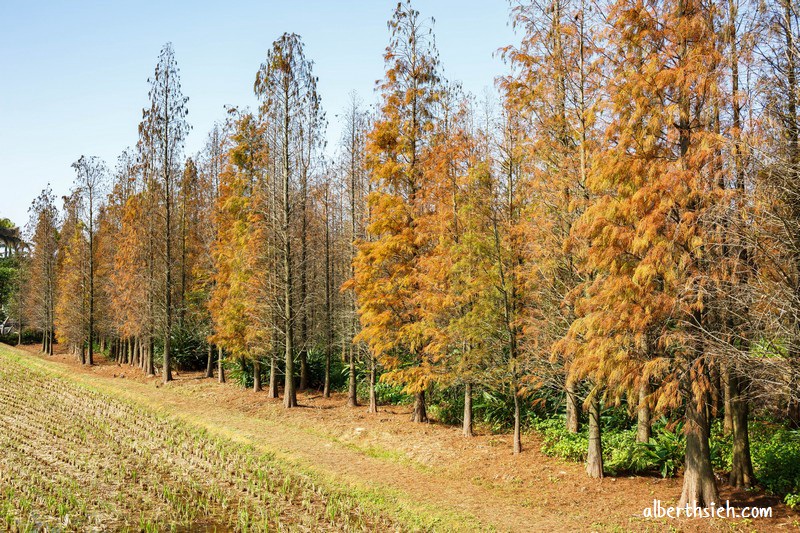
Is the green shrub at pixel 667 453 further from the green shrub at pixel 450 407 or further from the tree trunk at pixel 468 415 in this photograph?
the green shrub at pixel 450 407

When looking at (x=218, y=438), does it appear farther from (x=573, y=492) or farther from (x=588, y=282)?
(x=588, y=282)

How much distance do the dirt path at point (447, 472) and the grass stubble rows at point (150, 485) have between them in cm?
102

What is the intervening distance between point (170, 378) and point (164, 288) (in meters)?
5.48

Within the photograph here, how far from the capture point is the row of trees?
323 inches

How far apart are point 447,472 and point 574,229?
6.57 metres

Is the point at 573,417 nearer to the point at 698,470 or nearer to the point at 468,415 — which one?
the point at 468,415

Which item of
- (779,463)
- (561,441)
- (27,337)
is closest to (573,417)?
(561,441)

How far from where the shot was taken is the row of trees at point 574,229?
8.20 m

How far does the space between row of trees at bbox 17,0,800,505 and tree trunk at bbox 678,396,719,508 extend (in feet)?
0.12

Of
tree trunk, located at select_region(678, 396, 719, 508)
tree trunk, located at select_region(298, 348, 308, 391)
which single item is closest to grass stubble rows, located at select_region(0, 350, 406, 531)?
tree trunk, located at select_region(678, 396, 719, 508)

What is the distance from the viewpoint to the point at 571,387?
12375 mm

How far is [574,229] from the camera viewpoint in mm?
10625

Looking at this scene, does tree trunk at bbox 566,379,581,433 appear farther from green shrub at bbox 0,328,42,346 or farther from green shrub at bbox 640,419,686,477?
green shrub at bbox 0,328,42,346

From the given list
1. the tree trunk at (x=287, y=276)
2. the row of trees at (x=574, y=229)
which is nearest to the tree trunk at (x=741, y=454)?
the row of trees at (x=574, y=229)
